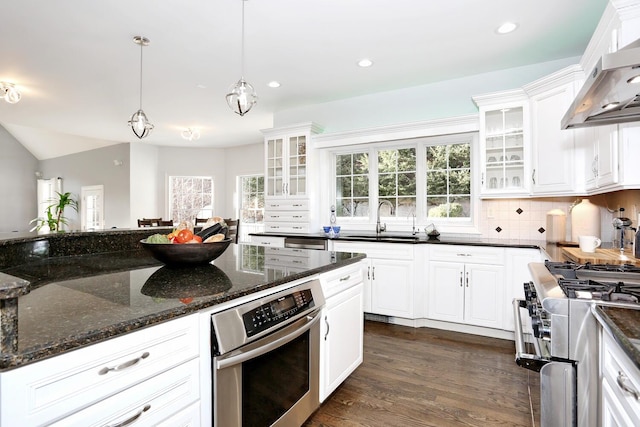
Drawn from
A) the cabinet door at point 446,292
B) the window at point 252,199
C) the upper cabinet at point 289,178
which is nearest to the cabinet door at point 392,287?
the cabinet door at point 446,292

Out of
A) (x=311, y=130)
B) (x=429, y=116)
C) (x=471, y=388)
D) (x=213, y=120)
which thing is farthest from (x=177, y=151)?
(x=471, y=388)

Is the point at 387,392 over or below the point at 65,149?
below

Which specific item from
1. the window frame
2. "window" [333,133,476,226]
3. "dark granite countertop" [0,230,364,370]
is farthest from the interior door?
"dark granite countertop" [0,230,364,370]

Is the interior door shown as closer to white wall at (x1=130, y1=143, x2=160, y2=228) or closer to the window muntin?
white wall at (x1=130, y1=143, x2=160, y2=228)

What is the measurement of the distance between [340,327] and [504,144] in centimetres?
253

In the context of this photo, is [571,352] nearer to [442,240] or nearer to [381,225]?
[442,240]

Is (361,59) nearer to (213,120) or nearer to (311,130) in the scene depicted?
(311,130)

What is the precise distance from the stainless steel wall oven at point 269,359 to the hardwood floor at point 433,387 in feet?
1.40

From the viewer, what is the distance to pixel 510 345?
115 inches

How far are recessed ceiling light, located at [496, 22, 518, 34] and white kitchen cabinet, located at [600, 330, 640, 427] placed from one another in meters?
2.49

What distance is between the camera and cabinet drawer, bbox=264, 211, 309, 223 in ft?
14.2

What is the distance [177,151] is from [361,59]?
573 centimetres

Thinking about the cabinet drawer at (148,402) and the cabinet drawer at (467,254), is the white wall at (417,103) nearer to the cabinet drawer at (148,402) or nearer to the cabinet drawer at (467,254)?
the cabinet drawer at (467,254)

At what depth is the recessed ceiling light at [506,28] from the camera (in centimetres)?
262
